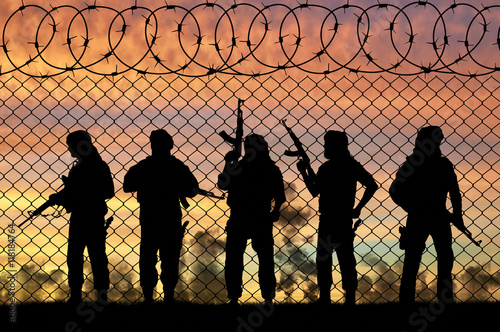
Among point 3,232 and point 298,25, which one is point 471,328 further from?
point 3,232

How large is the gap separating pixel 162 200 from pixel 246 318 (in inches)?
58.7

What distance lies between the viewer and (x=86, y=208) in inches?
258

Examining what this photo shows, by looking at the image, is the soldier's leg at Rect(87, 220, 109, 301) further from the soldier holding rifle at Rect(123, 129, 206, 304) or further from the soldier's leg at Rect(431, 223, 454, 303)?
the soldier's leg at Rect(431, 223, 454, 303)

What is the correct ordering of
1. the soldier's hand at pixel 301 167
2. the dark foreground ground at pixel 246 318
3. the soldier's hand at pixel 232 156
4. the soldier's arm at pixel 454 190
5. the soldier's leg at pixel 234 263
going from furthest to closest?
the soldier's arm at pixel 454 190
the soldier's leg at pixel 234 263
the soldier's hand at pixel 301 167
the soldier's hand at pixel 232 156
the dark foreground ground at pixel 246 318

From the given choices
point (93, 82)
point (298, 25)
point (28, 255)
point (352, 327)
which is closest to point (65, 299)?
point (28, 255)

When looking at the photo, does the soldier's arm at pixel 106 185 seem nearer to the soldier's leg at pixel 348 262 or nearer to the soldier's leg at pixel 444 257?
the soldier's leg at pixel 348 262

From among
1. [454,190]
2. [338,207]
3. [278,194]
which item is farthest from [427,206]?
[278,194]

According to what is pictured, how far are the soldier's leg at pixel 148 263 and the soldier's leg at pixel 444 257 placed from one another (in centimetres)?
261

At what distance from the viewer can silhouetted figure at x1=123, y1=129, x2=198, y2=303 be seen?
6605mm

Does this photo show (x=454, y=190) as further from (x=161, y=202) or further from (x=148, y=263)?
(x=148, y=263)

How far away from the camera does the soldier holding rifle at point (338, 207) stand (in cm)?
655

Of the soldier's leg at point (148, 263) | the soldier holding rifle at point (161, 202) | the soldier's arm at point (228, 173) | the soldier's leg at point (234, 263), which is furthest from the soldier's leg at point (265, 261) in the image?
the soldier's leg at point (148, 263)

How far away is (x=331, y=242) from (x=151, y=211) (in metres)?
1.68

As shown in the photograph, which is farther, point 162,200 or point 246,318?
point 162,200
